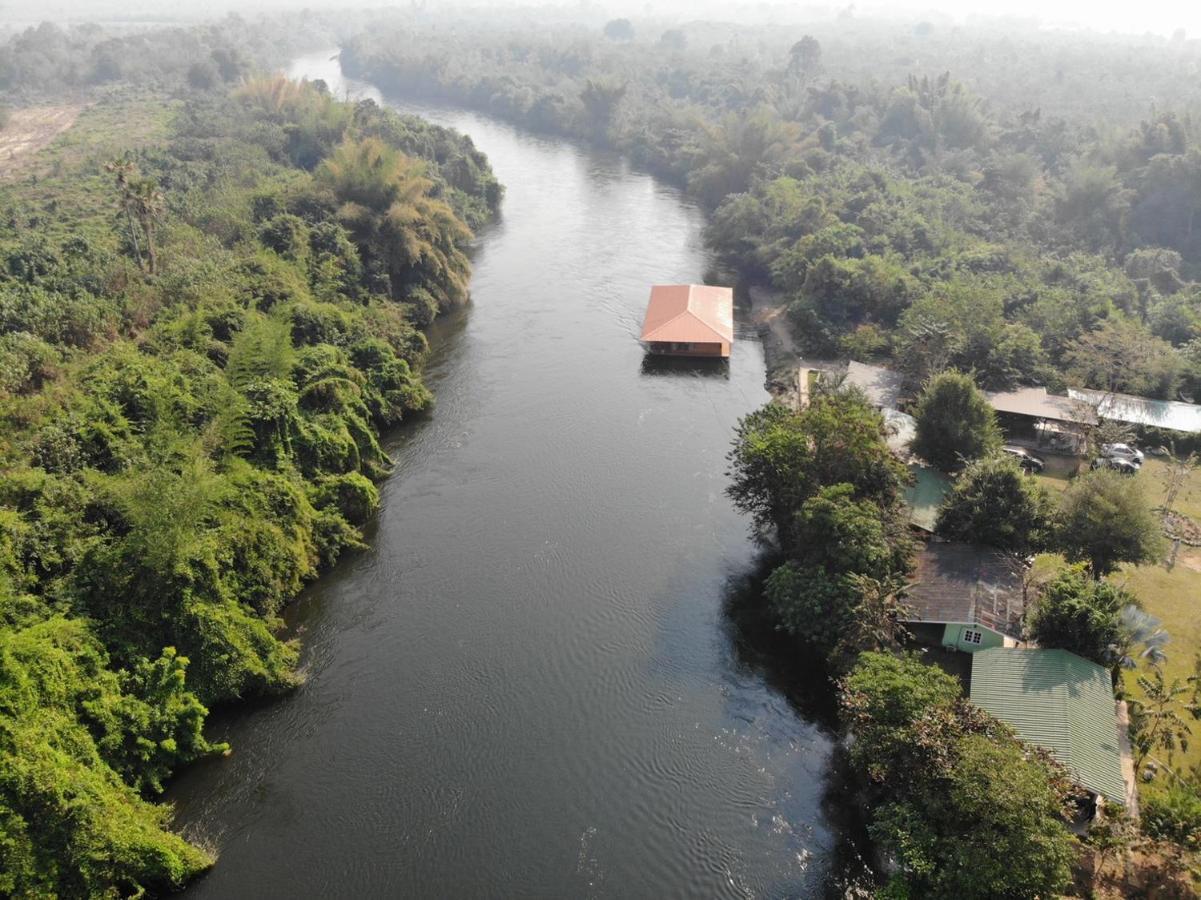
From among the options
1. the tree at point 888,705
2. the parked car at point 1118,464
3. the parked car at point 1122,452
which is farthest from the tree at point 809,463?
the parked car at point 1122,452

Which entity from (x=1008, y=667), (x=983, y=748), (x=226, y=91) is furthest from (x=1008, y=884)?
(x=226, y=91)

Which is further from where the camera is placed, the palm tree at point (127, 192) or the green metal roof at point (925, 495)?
the palm tree at point (127, 192)

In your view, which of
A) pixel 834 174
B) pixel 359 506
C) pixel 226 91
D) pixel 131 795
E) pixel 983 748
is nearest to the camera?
pixel 983 748

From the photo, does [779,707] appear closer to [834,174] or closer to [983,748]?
[983,748]

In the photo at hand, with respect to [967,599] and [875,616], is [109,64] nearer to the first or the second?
[875,616]

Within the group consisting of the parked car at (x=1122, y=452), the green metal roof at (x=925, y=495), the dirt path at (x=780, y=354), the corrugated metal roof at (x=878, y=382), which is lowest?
the dirt path at (x=780, y=354)

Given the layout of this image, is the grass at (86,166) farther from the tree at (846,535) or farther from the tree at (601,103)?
the tree at (601,103)
